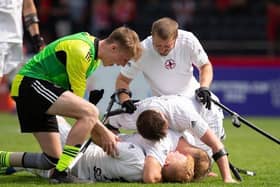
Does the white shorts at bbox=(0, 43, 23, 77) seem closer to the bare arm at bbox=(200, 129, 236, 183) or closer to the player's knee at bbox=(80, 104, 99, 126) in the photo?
the player's knee at bbox=(80, 104, 99, 126)

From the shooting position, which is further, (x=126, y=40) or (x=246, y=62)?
(x=246, y=62)

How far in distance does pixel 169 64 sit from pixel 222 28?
1229 cm

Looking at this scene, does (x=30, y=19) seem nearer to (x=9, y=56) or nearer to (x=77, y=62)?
(x=9, y=56)

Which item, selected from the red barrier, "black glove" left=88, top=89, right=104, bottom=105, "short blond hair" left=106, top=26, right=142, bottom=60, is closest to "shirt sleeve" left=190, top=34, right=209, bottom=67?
"black glove" left=88, top=89, right=104, bottom=105

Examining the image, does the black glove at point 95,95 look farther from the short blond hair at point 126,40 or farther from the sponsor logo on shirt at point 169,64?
the sponsor logo on shirt at point 169,64

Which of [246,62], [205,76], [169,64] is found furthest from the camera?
[246,62]

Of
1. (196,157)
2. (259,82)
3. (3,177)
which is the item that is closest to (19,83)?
(3,177)

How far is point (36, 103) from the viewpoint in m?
9.19

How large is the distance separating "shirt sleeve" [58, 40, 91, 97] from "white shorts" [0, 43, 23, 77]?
1740 mm

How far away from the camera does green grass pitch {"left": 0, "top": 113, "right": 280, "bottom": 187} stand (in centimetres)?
936

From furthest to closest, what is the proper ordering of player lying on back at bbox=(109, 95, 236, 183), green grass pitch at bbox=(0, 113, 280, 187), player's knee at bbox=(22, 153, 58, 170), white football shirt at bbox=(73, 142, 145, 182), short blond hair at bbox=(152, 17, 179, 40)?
short blond hair at bbox=(152, 17, 179, 40), player's knee at bbox=(22, 153, 58, 170), green grass pitch at bbox=(0, 113, 280, 187), white football shirt at bbox=(73, 142, 145, 182), player lying on back at bbox=(109, 95, 236, 183)

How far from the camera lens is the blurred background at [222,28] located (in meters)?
20.5

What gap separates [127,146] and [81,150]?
0.45 m

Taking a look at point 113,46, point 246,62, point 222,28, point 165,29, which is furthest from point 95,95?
point 222,28
